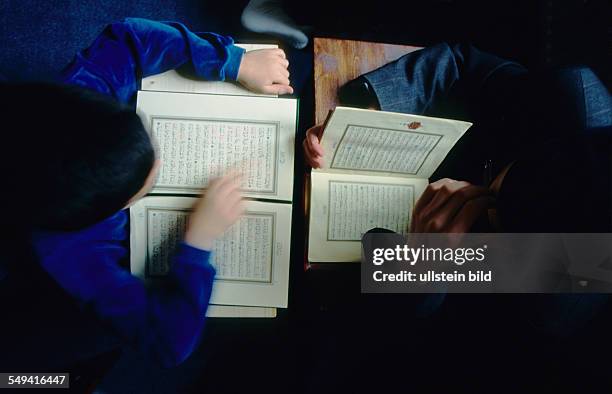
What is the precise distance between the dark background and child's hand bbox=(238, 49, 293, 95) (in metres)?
0.14

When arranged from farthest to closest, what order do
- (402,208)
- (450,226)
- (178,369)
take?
1. (178,369)
2. (402,208)
3. (450,226)

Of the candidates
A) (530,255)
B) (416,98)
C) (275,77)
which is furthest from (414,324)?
(275,77)

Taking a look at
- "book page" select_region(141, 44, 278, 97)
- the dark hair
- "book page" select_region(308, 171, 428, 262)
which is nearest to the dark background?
"book page" select_region(308, 171, 428, 262)

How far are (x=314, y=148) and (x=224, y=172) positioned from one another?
6.4 inches

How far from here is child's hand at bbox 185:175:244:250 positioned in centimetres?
71

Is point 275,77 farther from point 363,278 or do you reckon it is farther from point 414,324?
point 414,324

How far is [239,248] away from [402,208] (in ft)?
0.98

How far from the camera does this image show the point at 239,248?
760 mm

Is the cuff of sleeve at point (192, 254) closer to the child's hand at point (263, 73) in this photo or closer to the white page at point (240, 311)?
the white page at point (240, 311)

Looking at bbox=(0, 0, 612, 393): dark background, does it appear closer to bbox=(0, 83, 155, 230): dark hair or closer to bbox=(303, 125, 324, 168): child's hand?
bbox=(303, 125, 324, 168): child's hand

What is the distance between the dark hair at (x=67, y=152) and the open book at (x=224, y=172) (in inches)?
5.7

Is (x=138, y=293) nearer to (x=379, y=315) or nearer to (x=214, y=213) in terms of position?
(x=214, y=213)

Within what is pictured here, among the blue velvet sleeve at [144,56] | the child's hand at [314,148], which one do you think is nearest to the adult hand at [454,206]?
the child's hand at [314,148]

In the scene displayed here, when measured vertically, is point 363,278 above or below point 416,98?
below
